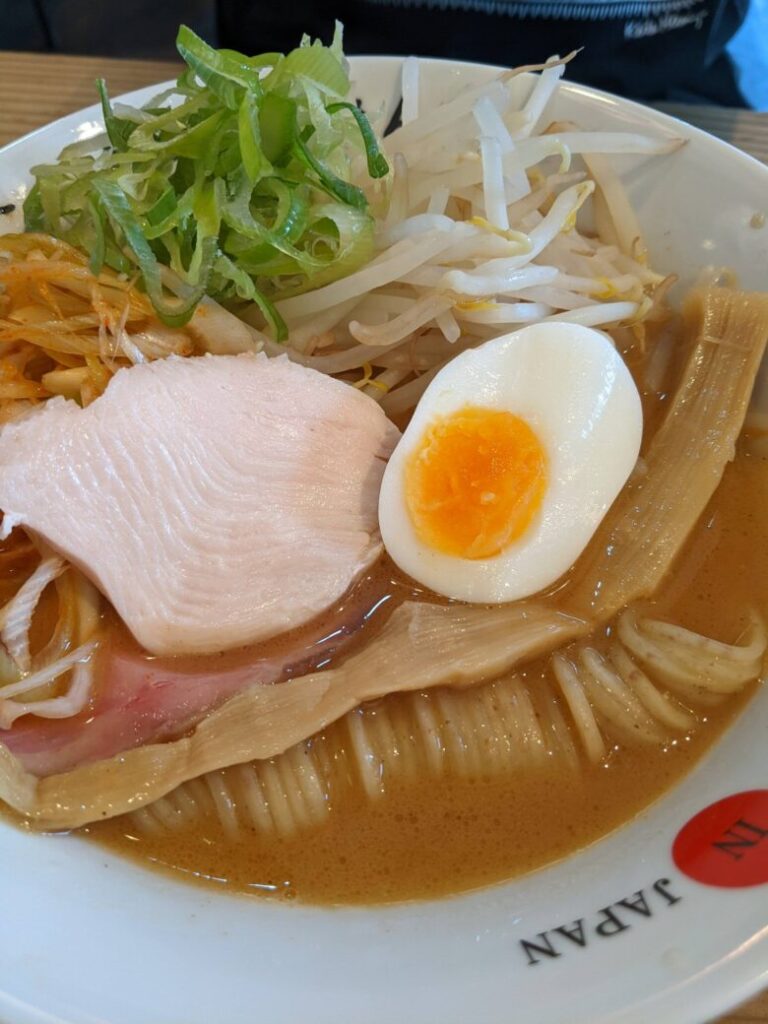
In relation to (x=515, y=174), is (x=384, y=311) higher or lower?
lower

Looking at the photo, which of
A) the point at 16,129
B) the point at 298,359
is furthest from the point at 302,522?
the point at 16,129

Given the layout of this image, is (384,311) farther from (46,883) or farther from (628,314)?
(46,883)

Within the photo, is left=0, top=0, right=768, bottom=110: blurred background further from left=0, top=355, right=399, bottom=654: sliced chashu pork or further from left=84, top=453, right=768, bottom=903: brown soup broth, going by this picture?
left=84, top=453, right=768, bottom=903: brown soup broth

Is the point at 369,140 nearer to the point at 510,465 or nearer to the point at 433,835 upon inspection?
the point at 510,465

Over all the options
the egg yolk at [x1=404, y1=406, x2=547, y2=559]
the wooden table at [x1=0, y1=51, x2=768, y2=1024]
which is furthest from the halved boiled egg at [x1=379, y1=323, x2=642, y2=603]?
the wooden table at [x1=0, y1=51, x2=768, y2=1024]

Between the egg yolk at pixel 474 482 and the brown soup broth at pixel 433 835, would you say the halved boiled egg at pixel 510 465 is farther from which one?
the brown soup broth at pixel 433 835

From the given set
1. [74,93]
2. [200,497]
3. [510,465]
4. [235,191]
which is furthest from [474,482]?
[74,93]
